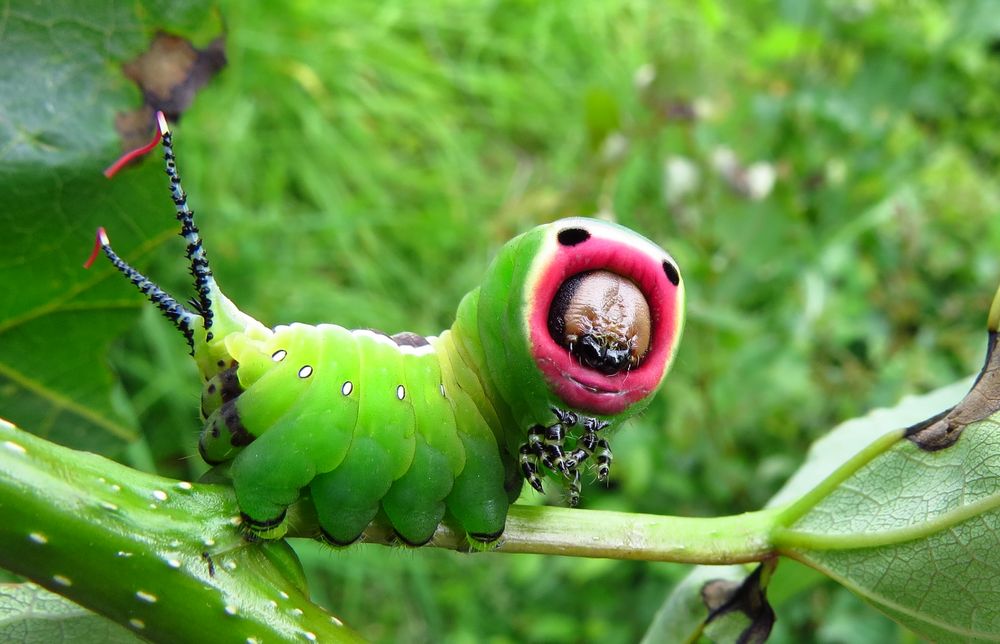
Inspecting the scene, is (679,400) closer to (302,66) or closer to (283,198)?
(283,198)

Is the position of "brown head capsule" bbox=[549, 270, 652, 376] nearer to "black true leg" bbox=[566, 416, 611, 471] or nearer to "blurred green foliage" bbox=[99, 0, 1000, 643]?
"black true leg" bbox=[566, 416, 611, 471]

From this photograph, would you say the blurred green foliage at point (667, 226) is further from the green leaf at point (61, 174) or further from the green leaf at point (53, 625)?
the green leaf at point (53, 625)

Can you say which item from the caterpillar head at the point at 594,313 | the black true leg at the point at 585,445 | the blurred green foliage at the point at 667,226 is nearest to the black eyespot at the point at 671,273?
the caterpillar head at the point at 594,313

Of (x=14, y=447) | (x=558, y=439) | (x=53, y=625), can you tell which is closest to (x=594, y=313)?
(x=558, y=439)

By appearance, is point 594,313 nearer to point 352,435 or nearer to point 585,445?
point 585,445

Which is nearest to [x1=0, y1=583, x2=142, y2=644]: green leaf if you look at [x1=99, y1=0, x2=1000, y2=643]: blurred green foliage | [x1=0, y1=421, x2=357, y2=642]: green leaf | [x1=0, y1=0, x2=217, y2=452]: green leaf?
[x1=0, y1=421, x2=357, y2=642]: green leaf
